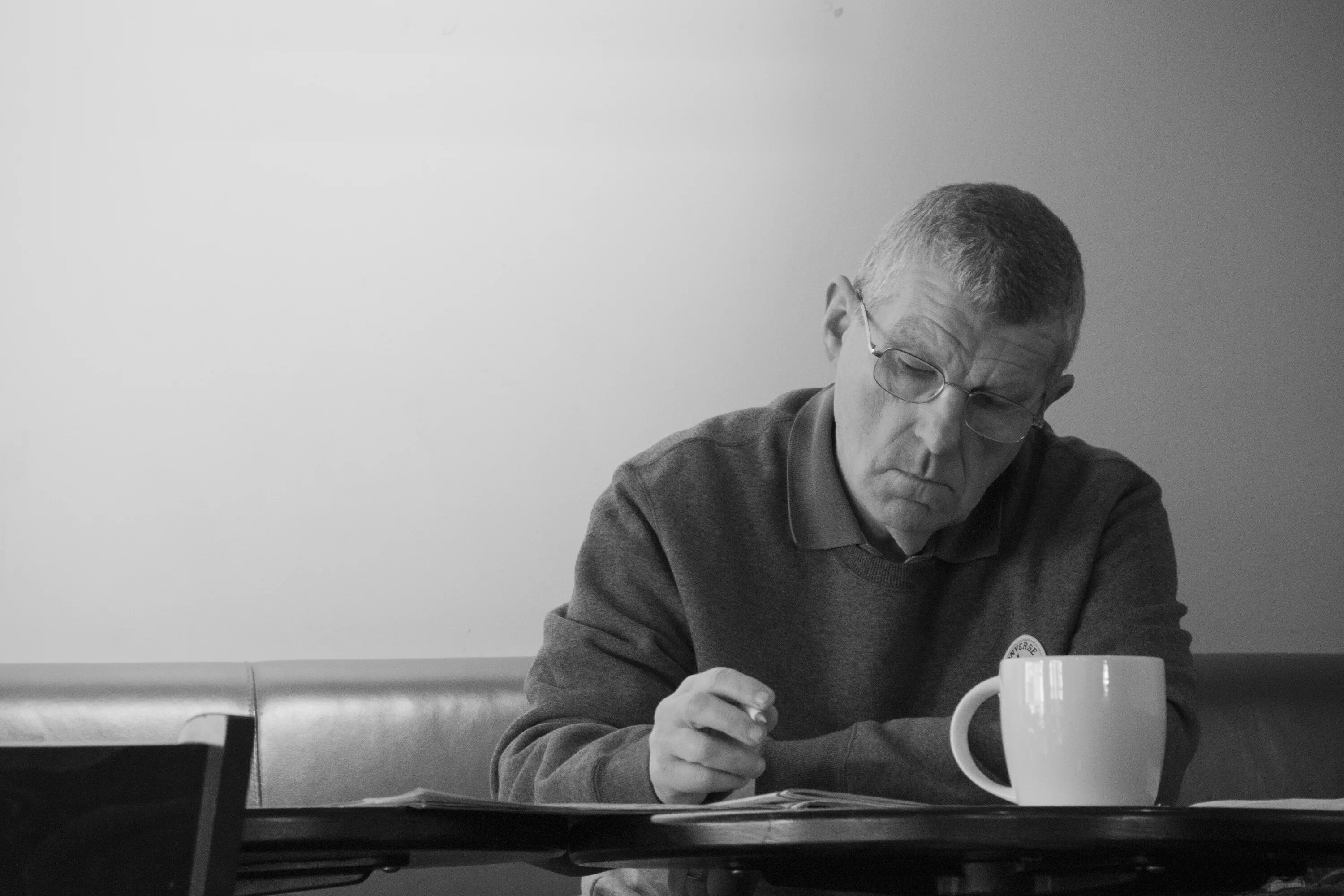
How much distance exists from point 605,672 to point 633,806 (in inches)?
20.1

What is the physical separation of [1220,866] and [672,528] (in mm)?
743

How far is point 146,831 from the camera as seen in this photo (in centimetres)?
55

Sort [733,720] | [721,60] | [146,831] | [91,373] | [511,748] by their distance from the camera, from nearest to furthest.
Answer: [146,831] < [733,720] < [511,748] < [91,373] < [721,60]

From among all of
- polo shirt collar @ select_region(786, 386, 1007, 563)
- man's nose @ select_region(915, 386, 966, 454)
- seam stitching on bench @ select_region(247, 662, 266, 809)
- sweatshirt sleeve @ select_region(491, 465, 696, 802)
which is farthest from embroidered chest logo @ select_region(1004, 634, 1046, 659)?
seam stitching on bench @ select_region(247, 662, 266, 809)

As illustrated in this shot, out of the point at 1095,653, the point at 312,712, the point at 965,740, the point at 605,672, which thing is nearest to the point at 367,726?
the point at 312,712

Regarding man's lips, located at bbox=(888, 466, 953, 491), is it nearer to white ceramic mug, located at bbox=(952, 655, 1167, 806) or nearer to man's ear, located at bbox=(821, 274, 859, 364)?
man's ear, located at bbox=(821, 274, 859, 364)

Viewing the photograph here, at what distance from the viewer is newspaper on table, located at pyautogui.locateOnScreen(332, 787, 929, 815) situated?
0.73 meters

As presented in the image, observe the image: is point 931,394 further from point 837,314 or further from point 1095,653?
point 1095,653

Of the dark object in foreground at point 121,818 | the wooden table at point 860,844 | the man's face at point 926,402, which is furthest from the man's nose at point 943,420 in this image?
the dark object in foreground at point 121,818

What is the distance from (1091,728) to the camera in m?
0.86

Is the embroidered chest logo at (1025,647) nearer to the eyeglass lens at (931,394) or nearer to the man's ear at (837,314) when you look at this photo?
the eyeglass lens at (931,394)

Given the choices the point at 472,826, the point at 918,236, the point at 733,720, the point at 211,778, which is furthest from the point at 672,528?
the point at 211,778

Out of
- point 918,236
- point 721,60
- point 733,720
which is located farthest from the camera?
point 721,60

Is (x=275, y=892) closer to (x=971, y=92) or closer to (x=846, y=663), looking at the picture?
(x=846, y=663)
